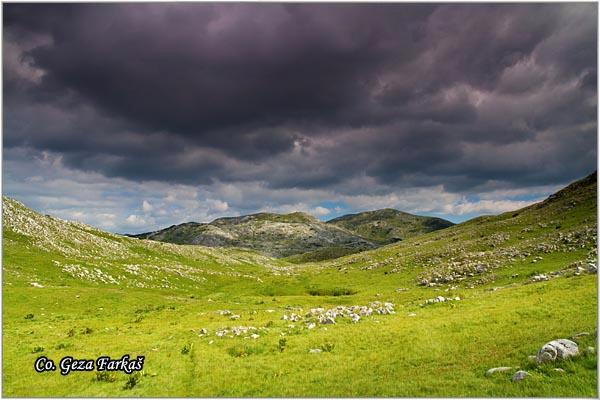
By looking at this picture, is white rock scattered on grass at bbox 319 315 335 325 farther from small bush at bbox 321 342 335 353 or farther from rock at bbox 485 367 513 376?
rock at bbox 485 367 513 376

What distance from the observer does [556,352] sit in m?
15.9

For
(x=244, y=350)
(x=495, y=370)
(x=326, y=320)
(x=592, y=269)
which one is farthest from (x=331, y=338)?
(x=592, y=269)

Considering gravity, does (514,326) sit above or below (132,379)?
above

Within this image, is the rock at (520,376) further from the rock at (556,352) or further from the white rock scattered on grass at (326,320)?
the white rock scattered on grass at (326,320)

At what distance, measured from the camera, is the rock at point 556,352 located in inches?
619

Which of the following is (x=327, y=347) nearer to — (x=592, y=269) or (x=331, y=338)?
(x=331, y=338)

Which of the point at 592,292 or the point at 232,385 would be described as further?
the point at 592,292

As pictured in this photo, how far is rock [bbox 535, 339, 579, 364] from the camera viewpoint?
15734 mm

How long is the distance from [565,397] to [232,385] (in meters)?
14.6

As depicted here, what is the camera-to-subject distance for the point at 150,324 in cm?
3644

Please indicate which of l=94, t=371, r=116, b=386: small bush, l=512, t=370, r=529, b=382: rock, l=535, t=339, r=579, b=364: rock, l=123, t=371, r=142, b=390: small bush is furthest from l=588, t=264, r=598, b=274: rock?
l=94, t=371, r=116, b=386: small bush

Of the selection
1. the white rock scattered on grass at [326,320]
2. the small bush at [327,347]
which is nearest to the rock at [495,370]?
the small bush at [327,347]

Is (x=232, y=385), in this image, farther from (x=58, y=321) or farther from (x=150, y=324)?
(x=58, y=321)

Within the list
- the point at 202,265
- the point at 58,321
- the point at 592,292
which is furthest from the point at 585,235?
the point at 202,265
